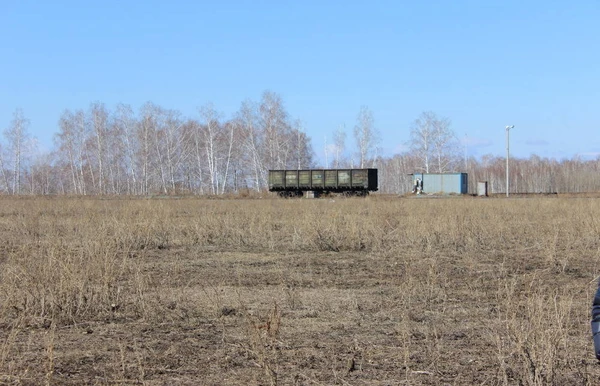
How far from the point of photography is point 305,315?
20.4 feet

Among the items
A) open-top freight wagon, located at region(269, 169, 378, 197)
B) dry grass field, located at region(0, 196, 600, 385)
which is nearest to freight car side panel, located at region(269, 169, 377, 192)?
open-top freight wagon, located at region(269, 169, 378, 197)

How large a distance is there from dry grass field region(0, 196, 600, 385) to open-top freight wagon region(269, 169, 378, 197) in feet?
110

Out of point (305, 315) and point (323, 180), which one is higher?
point (323, 180)

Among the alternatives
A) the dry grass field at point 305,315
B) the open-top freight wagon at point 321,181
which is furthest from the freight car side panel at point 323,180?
the dry grass field at point 305,315

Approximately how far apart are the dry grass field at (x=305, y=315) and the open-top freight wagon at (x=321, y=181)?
33377 mm

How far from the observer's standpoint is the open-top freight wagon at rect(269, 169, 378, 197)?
149 feet

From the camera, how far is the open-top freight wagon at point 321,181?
45469 mm

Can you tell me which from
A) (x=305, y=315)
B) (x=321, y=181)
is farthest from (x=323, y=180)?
(x=305, y=315)

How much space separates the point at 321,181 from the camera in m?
46.6

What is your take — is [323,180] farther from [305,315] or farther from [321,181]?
[305,315]

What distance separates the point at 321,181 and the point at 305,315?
40.5m

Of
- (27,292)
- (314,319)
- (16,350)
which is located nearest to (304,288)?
(314,319)

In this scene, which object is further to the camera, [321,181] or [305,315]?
[321,181]

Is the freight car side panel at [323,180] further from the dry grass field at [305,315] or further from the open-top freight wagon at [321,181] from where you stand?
the dry grass field at [305,315]
